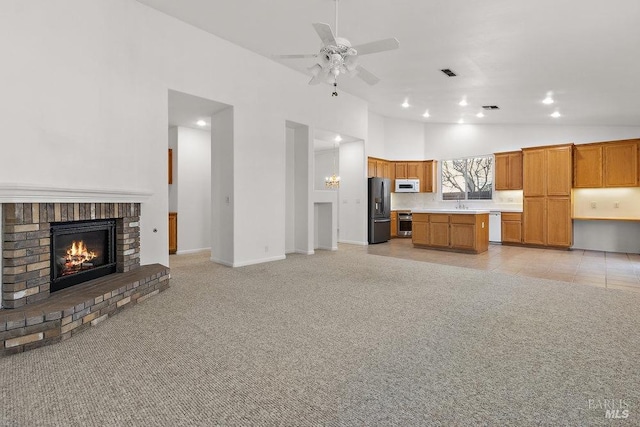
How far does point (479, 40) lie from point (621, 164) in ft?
17.0

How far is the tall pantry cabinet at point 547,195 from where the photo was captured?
7.50 m

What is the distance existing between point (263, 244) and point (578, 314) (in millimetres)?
4303

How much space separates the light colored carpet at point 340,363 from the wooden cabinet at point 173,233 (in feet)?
10.6

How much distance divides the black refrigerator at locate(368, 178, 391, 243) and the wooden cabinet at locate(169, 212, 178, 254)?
14.8ft

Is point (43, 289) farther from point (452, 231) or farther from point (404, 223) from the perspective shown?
point (404, 223)

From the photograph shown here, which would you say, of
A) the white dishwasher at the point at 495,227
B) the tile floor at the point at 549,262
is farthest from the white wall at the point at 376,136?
the white dishwasher at the point at 495,227

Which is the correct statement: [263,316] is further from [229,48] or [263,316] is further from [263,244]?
[229,48]

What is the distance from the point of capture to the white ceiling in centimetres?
374

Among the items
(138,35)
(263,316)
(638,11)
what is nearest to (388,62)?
(638,11)

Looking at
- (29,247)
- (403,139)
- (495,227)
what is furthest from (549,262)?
(29,247)

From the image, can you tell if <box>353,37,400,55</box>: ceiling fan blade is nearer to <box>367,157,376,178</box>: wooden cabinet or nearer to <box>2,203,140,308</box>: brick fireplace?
<box>2,203,140,308</box>: brick fireplace

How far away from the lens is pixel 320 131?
7.10m

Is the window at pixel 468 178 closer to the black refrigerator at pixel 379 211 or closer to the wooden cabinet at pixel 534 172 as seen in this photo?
the wooden cabinet at pixel 534 172

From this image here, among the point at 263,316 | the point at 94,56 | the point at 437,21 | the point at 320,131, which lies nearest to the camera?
the point at 263,316
